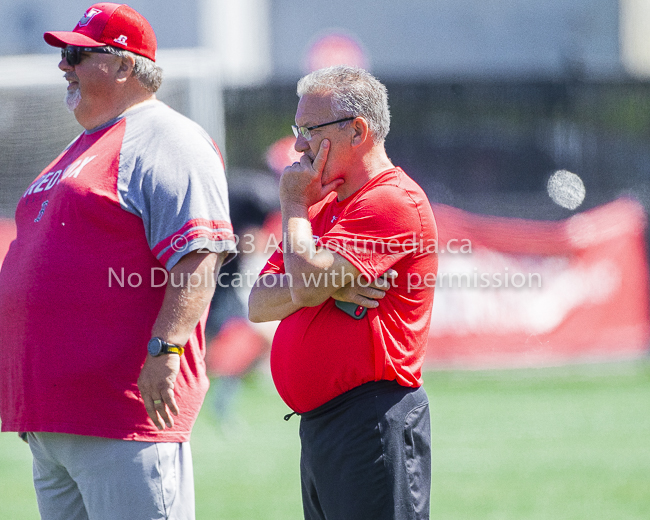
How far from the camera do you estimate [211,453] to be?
19.5ft

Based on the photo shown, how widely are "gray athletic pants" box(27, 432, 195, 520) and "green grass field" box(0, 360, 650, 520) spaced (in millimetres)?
2049

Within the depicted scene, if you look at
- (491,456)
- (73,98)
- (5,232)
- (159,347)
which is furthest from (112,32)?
(5,232)

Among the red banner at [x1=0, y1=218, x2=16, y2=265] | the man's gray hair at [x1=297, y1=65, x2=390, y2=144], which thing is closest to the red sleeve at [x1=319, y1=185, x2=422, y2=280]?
the man's gray hair at [x1=297, y1=65, x2=390, y2=144]

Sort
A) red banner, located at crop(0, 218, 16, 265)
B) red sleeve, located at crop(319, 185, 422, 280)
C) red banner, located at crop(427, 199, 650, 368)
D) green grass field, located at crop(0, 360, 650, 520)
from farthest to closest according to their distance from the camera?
red banner, located at crop(427, 199, 650, 368) < red banner, located at crop(0, 218, 16, 265) < green grass field, located at crop(0, 360, 650, 520) < red sleeve, located at crop(319, 185, 422, 280)

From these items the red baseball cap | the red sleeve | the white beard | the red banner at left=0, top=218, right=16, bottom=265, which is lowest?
the red banner at left=0, top=218, right=16, bottom=265

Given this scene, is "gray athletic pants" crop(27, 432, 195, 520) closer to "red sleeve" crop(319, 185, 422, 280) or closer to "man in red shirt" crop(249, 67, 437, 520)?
"man in red shirt" crop(249, 67, 437, 520)

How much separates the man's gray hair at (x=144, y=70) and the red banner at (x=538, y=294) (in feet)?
21.7

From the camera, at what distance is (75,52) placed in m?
2.70

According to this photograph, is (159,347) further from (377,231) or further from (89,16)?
(89,16)

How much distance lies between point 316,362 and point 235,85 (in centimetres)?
917

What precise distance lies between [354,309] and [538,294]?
7239 mm

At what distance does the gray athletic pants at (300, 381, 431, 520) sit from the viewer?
2367 mm

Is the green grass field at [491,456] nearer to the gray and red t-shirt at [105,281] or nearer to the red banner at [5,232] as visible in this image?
the gray and red t-shirt at [105,281]

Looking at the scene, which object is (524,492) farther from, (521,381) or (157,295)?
(521,381)
